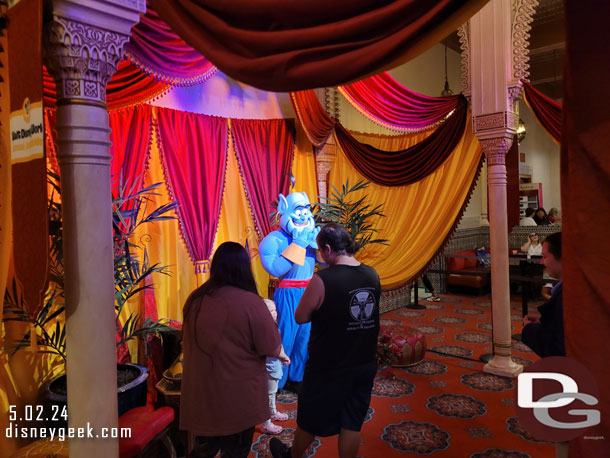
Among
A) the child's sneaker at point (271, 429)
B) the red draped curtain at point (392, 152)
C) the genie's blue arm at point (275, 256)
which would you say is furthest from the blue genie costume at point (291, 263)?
the red draped curtain at point (392, 152)

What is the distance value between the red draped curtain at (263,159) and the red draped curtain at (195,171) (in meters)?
0.26

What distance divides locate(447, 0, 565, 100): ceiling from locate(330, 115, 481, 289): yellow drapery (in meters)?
2.88

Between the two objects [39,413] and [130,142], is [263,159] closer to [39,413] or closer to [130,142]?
[130,142]

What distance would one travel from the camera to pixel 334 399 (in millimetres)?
2014

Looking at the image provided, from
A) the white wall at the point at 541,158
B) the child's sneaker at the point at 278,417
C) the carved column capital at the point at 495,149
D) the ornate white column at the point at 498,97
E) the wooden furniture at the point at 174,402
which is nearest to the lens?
the wooden furniture at the point at 174,402

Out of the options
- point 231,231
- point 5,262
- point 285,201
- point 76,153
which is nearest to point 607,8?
point 76,153

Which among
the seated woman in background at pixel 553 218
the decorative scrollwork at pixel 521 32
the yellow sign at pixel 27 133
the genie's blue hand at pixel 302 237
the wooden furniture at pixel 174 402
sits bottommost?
the wooden furniture at pixel 174 402

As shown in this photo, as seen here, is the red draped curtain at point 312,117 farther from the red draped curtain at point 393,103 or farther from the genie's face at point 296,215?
the genie's face at point 296,215

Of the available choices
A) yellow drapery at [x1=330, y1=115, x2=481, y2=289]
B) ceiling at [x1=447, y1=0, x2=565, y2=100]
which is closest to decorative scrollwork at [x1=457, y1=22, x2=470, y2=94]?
yellow drapery at [x1=330, y1=115, x2=481, y2=289]

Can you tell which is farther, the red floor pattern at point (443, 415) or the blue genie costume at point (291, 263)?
the blue genie costume at point (291, 263)

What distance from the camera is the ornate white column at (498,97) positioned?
3.70 m

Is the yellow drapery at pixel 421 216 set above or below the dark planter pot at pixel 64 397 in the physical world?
above

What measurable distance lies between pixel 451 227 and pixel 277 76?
332 cm

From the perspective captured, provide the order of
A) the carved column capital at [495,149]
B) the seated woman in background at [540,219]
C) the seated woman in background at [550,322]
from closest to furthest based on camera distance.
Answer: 1. the seated woman in background at [550,322]
2. the carved column capital at [495,149]
3. the seated woman in background at [540,219]
